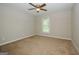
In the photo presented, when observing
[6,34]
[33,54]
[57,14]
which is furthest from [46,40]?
[6,34]

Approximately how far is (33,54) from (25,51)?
0.40ft

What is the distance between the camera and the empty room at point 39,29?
1637 mm

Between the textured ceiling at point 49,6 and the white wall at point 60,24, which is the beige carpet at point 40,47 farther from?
the textured ceiling at point 49,6

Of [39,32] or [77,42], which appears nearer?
[77,42]

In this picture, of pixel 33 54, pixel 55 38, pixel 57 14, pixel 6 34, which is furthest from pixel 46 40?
pixel 6 34

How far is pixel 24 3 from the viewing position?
1.62 m

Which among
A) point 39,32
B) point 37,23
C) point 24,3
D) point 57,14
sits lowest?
point 39,32

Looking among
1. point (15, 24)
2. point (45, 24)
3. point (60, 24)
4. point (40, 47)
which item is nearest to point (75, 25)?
point (60, 24)

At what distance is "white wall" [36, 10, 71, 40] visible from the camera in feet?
5.45

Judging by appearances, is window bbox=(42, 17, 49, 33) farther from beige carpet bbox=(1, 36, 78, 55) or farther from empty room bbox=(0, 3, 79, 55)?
beige carpet bbox=(1, 36, 78, 55)

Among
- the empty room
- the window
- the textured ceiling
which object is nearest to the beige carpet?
the empty room

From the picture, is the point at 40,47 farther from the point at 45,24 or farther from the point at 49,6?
the point at 49,6
